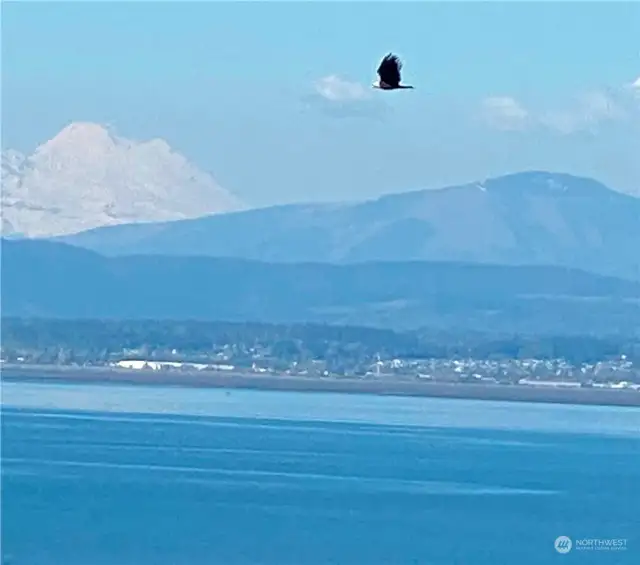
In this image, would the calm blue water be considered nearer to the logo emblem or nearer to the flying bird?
the logo emblem

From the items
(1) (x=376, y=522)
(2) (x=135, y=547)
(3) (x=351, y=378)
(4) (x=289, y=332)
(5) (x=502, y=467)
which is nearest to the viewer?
(2) (x=135, y=547)

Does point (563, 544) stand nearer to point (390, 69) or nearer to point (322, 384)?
point (390, 69)

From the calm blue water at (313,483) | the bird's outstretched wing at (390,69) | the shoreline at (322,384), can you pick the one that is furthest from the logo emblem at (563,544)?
the shoreline at (322,384)

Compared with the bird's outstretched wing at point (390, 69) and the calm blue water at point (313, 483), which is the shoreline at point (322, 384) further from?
the bird's outstretched wing at point (390, 69)

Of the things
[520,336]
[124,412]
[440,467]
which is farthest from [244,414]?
[520,336]

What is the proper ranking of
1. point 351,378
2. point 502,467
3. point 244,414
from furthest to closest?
point 351,378
point 244,414
point 502,467

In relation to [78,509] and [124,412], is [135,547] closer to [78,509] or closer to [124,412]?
[78,509]

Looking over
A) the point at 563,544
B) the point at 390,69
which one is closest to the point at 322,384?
the point at 563,544
